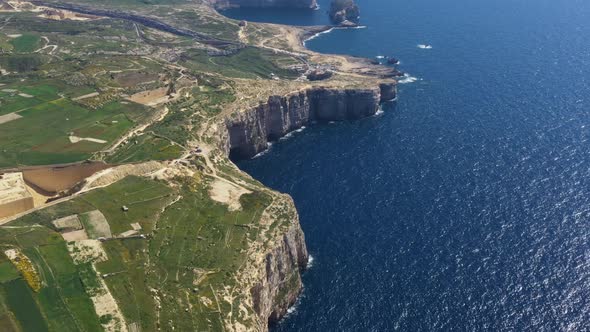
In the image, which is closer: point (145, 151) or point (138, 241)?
point (138, 241)

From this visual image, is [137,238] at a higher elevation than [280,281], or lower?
higher

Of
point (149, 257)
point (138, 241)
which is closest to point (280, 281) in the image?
point (149, 257)

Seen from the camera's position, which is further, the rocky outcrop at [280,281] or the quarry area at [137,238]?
the rocky outcrop at [280,281]

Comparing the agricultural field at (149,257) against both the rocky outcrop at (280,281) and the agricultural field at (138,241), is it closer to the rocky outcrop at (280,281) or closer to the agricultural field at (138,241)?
the agricultural field at (138,241)

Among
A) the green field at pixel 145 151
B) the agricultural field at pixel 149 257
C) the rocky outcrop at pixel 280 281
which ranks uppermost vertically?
the green field at pixel 145 151

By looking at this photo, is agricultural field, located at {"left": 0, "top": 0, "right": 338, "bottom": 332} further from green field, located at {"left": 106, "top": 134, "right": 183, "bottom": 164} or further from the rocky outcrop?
the rocky outcrop

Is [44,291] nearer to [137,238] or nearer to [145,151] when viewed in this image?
[137,238]

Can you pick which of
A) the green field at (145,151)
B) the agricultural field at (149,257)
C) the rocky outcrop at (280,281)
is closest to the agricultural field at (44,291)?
the agricultural field at (149,257)

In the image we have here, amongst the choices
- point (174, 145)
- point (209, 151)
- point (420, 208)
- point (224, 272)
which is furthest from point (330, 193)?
point (224, 272)
